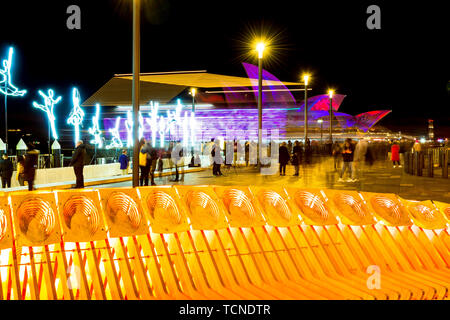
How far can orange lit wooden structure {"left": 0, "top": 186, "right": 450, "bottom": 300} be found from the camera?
3.38m

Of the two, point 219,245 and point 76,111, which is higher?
point 76,111

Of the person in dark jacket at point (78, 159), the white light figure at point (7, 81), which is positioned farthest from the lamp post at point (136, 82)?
the white light figure at point (7, 81)

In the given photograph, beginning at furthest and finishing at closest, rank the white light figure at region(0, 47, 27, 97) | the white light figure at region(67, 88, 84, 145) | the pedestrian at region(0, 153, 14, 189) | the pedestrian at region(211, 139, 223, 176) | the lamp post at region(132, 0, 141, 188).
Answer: the pedestrian at region(211, 139, 223, 176) → the white light figure at region(67, 88, 84, 145) → the white light figure at region(0, 47, 27, 97) → the pedestrian at region(0, 153, 14, 189) → the lamp post at region(132, 0, 141, 188)

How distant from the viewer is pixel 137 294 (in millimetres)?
3453

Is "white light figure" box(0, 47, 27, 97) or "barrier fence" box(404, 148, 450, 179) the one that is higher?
"white light figure" box(0, 47, 27, 97)

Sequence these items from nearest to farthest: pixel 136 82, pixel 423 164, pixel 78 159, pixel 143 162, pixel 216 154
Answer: pixel 136 82
pixel 78 159
pixel 143 162
pixel 423 164
pixel 216 154

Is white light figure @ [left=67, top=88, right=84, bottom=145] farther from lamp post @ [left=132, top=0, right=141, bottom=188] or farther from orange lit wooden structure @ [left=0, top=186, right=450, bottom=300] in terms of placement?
orange lit wooden structure @ [left=0, top=186, right=450, bottom=300]

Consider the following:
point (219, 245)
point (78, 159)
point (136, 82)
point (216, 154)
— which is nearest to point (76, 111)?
point (216, 154)

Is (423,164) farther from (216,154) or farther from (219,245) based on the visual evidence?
(219,245)

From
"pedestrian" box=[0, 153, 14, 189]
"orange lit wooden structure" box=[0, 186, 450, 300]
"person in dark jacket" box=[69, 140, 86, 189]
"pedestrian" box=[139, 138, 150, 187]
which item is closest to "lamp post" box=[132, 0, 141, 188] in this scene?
"orange lit wooden structure" box=[0, 186, 450, 300]

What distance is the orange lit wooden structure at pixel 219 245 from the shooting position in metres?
3.38

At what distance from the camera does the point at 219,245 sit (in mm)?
3936

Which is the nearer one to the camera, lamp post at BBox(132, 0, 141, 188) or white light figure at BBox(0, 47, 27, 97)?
lamp post at BBox(132, 0, 141, 188)
